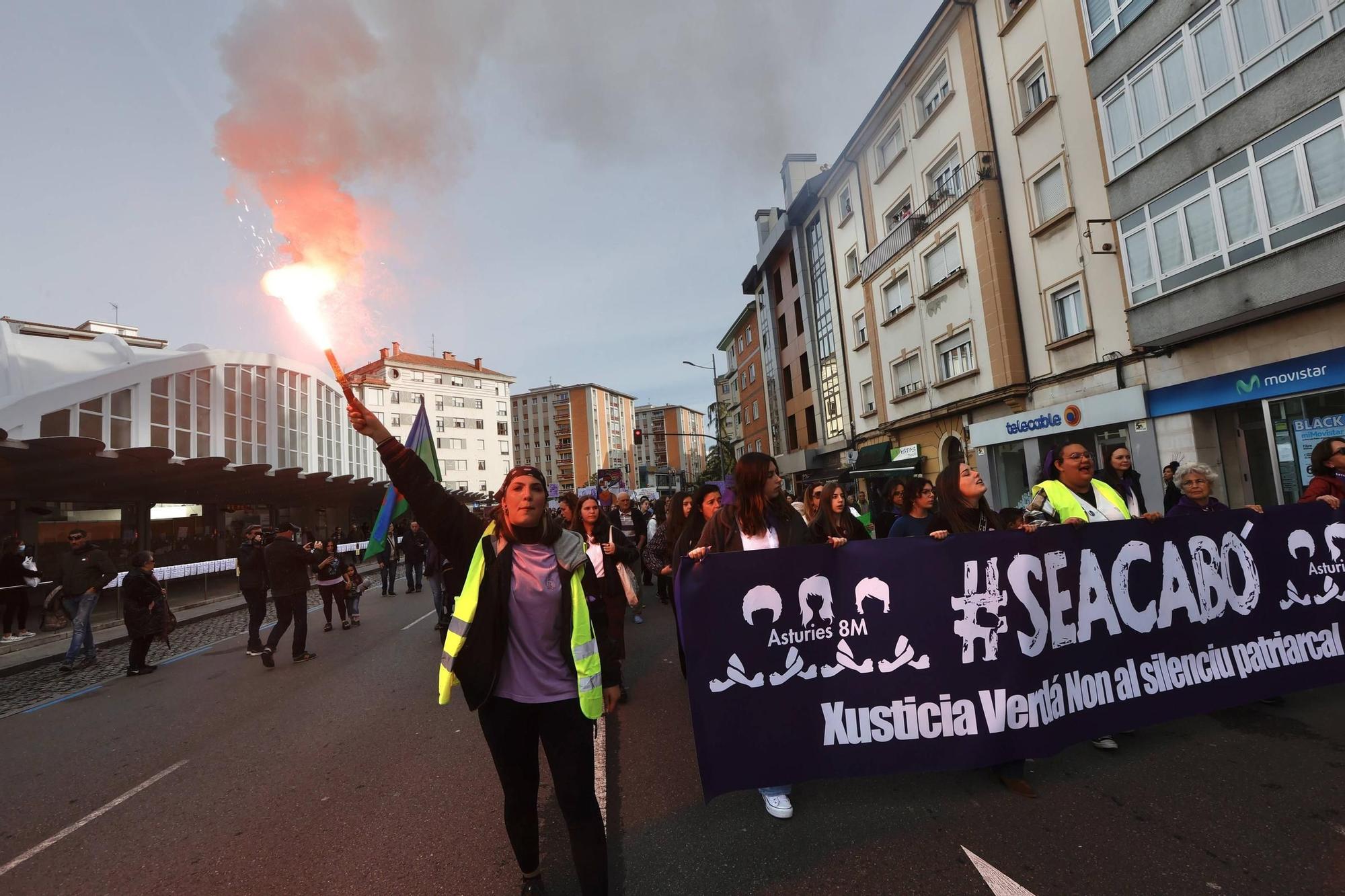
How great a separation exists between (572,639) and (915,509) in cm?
325

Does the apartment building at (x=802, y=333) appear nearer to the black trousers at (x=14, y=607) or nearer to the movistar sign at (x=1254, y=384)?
the movistar sign at (x=1254, y=384)

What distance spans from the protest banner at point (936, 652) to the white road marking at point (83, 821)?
3.79 metres

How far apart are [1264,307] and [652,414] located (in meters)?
145

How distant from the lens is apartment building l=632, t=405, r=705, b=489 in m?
136

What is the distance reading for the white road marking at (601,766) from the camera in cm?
366

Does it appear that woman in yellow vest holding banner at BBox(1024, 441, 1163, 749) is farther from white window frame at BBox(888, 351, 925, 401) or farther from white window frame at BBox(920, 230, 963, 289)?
white window frame at BBox(888, 351, 925, 401)

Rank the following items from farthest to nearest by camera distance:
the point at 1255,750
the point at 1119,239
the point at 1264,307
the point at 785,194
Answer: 1. the point at 785,194
2. the point at 1119,239
3. the point at 1264,307
4. the point at 1255,750

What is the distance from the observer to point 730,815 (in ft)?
11.4

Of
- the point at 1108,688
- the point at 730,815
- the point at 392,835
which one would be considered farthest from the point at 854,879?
the point at 392,835

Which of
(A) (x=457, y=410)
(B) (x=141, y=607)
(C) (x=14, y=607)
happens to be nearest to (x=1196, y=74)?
(B) (x=141, y=607)

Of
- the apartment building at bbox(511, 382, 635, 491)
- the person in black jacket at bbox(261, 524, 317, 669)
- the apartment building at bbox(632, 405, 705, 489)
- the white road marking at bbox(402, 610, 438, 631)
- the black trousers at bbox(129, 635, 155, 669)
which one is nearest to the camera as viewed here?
the person in black jacket at bbox(261, 524, 317, 669)

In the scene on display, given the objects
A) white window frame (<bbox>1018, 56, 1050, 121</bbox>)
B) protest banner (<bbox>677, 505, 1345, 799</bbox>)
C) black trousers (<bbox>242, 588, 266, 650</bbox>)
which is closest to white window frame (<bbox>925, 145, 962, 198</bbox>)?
white window frame (<bbox>1018, 56, 1050, 121</bbox>)

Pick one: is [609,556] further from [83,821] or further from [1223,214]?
[1223,214]

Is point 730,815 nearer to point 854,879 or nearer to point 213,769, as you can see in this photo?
point 854,879
